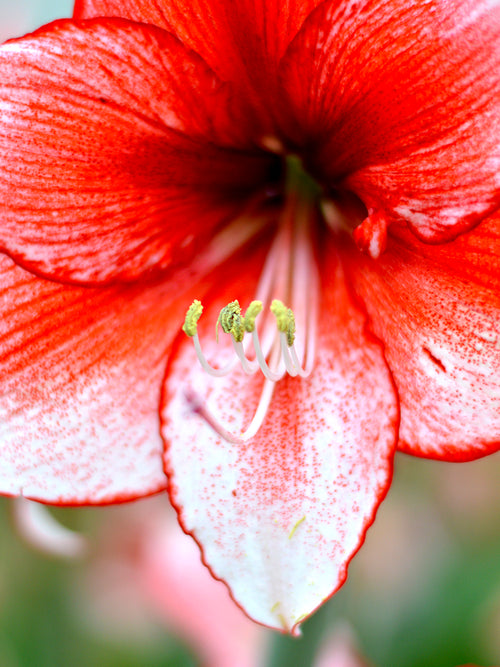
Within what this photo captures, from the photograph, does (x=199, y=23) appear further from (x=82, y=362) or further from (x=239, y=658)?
(x=239, y=658)

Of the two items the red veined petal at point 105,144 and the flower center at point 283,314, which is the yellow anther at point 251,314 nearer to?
the flower center at point 283,314

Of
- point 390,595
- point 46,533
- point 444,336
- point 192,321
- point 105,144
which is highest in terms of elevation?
point 105,144

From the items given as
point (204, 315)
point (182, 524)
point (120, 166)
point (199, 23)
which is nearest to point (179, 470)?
point (182, 524)

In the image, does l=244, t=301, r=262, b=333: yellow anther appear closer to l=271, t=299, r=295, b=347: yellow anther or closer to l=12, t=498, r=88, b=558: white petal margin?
l=271, t=299, r=295, b=347: yellow anther

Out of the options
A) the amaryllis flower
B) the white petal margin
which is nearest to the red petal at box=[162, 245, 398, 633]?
the amaryllis flower

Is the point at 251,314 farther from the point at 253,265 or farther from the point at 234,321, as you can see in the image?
the point at 253,265

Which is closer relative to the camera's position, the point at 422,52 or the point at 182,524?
the point at 422,52

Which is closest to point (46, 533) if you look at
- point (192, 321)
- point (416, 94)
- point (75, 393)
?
point (75, 393)
